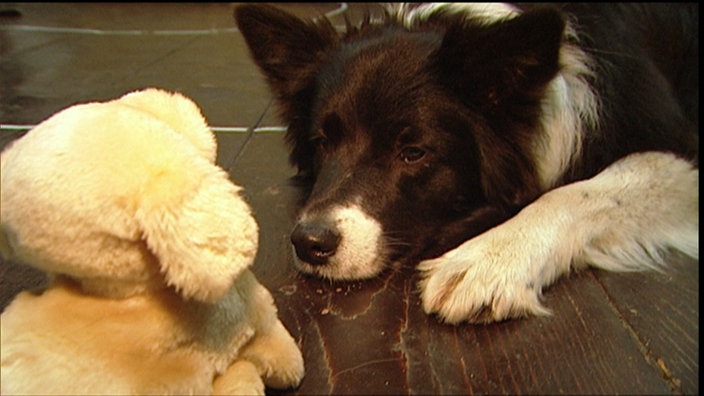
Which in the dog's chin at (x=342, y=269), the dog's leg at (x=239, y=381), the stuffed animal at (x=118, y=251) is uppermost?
the stuffed animal at (x=118, y=251)

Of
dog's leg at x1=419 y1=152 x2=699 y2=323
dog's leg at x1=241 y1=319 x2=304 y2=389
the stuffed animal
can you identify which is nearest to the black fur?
dog's leg at x1=419 y1=152 x2=699 y2=323

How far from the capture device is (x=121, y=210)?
850 mm

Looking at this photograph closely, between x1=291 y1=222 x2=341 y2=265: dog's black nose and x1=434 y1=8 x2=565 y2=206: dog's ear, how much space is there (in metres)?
0.58

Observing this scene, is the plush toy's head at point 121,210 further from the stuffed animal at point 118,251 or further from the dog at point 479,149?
the dog at point 479,149

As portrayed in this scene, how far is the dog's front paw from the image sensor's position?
1.39m

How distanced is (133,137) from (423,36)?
129 cm

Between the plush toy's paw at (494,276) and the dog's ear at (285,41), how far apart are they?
846 millimetres

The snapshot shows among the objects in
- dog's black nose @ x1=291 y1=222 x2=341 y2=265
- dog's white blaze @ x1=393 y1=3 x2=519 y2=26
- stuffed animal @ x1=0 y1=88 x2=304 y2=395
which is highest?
stuffed animal @ x1=0 y1=88 x2=304 y2=395

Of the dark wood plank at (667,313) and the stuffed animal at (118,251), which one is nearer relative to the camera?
the stuffed animal at (118,251)

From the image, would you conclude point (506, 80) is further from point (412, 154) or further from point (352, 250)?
point (352, 250)

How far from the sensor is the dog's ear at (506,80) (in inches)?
66.4

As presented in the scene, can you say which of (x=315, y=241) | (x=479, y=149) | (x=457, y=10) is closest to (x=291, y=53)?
(x=457, y=10)

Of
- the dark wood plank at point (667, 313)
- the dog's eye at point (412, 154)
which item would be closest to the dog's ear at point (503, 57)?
the dog's eye at point (412, 154)

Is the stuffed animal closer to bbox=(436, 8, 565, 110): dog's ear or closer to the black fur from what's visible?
the black fur
